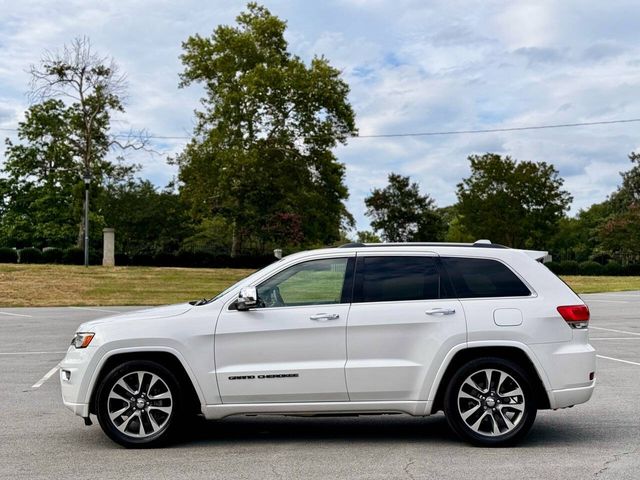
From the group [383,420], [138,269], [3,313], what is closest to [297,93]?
[138,269]

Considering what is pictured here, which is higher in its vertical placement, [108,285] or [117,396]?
[108,285]

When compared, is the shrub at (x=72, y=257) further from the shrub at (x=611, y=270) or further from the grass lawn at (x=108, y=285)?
the shrub at (x=611, y=270)

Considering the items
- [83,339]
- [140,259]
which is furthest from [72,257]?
[83,339]

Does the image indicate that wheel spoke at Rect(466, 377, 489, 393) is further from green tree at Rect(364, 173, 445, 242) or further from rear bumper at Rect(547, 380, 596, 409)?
green tree at Rect(364, 173, 445, 242)

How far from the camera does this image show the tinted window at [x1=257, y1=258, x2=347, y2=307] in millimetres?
7004

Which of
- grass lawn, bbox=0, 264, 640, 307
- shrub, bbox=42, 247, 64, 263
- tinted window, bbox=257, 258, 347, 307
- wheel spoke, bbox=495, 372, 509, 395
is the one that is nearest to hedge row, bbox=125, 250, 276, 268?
shrub, bbox=42, 247, 64, 263

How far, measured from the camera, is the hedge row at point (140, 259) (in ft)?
144

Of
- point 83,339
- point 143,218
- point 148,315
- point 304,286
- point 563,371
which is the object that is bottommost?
point 563,371

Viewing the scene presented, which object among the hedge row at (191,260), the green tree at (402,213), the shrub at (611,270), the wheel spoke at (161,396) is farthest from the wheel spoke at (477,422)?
the green tree at (402,213)

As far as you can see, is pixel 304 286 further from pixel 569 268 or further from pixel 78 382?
pixel 569 268

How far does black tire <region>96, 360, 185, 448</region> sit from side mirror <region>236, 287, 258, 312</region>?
830 mm

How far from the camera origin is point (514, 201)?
68.9 metres

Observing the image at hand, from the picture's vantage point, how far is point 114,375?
6.86 m

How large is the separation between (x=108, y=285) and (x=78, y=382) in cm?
2823
